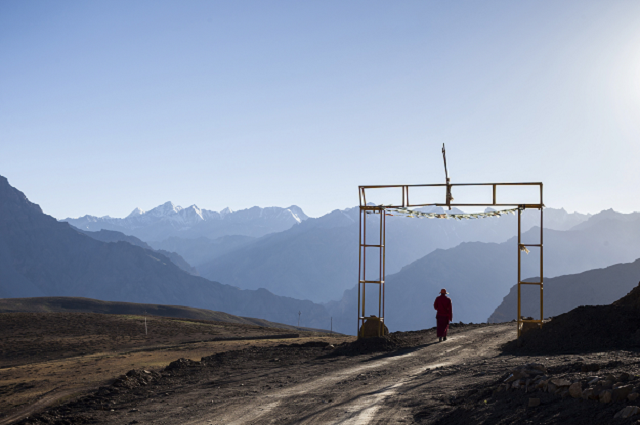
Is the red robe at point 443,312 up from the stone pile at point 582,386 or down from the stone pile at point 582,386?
down

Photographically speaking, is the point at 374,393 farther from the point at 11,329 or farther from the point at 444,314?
the point at 11,329

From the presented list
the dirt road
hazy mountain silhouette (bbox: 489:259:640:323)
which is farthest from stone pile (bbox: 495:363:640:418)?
hazy mountain silhouette (bbox: 489:259:640:323)

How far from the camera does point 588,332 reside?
15523 millimetres

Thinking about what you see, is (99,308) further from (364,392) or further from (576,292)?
(576,292)

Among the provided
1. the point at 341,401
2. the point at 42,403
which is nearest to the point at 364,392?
the point at 341,401

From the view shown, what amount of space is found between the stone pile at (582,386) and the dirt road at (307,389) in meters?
1.41

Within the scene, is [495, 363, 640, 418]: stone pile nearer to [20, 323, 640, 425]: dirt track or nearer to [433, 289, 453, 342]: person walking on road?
[20, 323, 640, 425]: dirt track

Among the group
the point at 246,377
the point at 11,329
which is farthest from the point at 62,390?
the point at 11,329

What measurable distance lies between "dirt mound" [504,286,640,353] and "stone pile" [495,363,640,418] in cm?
643

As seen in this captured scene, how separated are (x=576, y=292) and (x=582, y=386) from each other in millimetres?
153618

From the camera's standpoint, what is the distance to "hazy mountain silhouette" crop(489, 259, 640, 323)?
138m

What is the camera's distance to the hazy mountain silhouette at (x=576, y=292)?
13812cm

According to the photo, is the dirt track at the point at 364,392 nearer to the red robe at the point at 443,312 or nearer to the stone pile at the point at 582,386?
the stone pile at the point at 582,386

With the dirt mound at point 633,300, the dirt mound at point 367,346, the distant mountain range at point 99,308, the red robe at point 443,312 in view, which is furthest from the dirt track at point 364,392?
the distant mountain range at point 99,308
